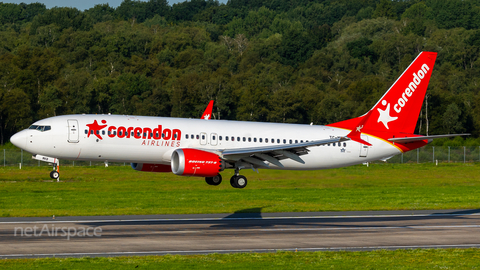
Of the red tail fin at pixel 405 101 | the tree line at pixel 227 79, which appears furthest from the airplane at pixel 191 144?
the tree line at pixel 227 79

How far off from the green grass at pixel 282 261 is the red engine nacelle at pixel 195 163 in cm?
1207

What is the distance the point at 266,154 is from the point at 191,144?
5.31 metres

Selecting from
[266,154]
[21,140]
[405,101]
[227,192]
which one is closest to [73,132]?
[21,140]

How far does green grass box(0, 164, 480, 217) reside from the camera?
2020 inches

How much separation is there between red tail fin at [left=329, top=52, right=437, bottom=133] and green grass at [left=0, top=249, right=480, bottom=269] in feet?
70.1

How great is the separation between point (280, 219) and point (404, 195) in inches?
814

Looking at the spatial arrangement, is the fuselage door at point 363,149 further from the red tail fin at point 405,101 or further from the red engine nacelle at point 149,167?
the red engine nacelle at point 149,167

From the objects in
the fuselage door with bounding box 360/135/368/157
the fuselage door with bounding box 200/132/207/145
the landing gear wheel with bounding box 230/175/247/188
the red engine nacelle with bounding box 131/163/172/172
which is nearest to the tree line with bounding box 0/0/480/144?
the fuselage door with bounding box 360/135/368/157

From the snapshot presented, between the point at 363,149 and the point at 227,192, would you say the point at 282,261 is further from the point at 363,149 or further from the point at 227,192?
the point at 227,192

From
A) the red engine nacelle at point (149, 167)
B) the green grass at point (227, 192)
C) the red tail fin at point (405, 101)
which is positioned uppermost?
the red tail fin at point (405, 101)

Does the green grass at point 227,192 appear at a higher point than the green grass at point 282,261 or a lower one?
higher

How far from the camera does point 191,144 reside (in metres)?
45.2

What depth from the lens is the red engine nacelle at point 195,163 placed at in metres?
41.3

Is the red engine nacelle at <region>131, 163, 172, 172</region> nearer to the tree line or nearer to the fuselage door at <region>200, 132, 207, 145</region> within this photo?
the fuselage door at <region>200, 132, 207, 145</region>
